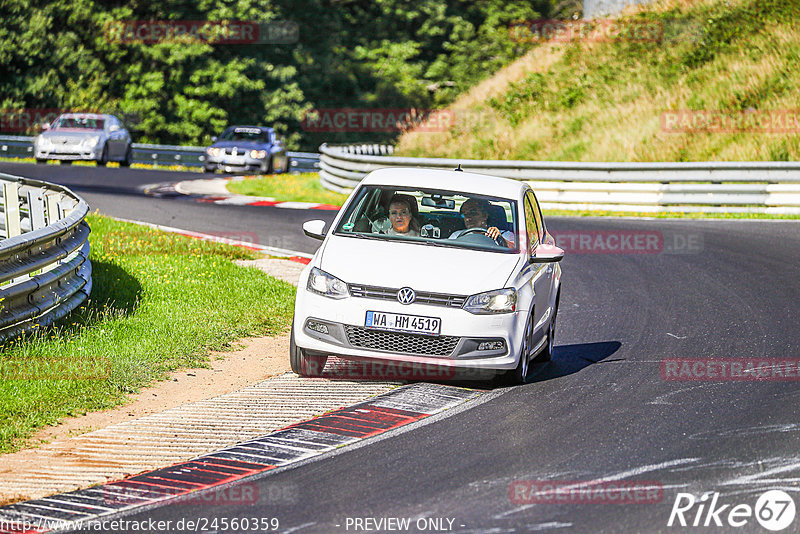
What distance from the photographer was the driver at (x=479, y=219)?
31.3 ft

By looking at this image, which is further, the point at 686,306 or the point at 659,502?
the point at 686,306

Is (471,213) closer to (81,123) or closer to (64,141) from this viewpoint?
(64,141)

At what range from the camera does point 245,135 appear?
34469mm

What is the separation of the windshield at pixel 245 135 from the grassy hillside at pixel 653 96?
15.0 feet

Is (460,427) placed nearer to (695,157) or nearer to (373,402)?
(373,402)

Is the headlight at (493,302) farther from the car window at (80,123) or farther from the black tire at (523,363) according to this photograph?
the car window at (80,123)

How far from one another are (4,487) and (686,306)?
8.41 metres

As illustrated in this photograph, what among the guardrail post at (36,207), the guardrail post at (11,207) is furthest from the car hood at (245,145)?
the guardrail post at (11,207)

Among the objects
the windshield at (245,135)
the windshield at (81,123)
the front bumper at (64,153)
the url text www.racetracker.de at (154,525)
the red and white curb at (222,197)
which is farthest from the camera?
the windshield at (245,135)

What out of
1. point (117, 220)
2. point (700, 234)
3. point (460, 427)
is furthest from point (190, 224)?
point (460, 427)

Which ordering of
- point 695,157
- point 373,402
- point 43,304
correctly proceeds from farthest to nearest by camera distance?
point 695,157
point 43,304
point 373,402

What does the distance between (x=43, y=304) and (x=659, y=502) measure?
5.84 m

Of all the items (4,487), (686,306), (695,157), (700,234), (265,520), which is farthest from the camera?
(695,157)

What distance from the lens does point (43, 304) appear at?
9.64 metres
